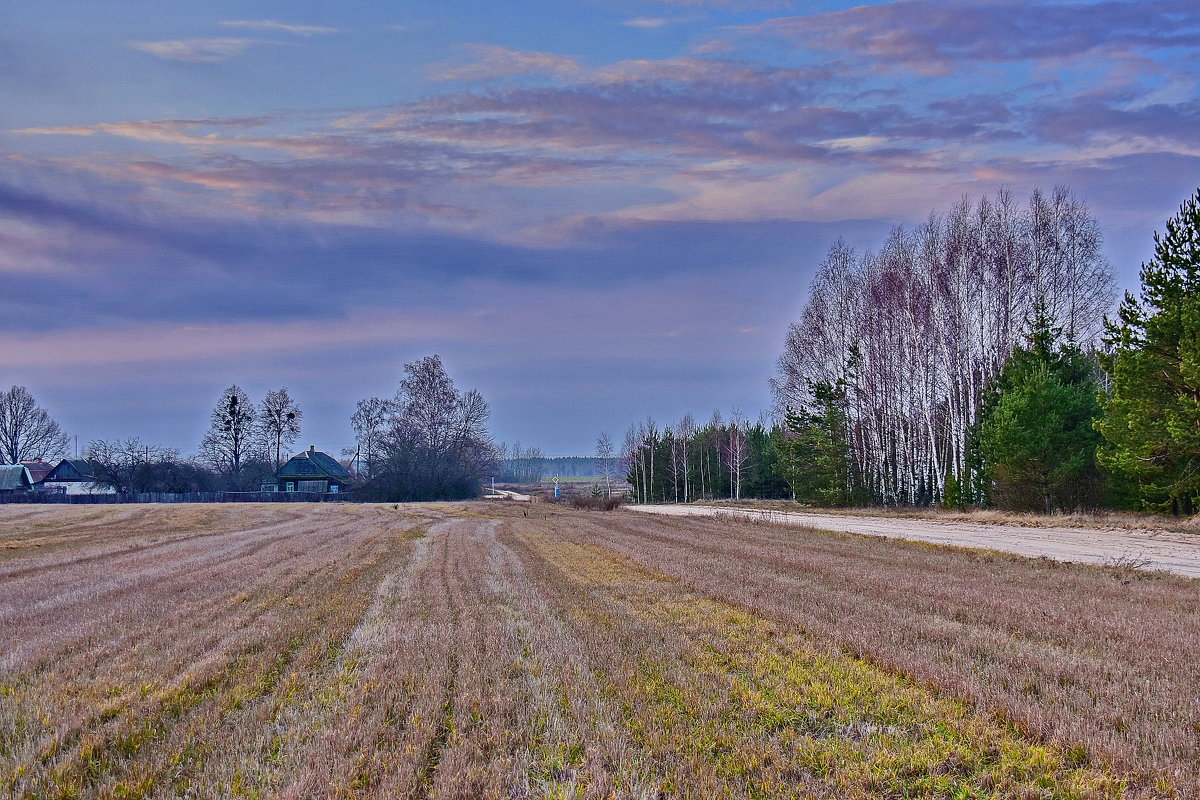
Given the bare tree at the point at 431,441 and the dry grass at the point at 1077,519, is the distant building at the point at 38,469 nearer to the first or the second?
the bare tree at the point at 431,441

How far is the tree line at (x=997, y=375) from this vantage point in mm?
25688

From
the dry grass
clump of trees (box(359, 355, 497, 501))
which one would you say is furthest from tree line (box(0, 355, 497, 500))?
the dry grass

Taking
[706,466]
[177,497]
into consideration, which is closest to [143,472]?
[177,497]

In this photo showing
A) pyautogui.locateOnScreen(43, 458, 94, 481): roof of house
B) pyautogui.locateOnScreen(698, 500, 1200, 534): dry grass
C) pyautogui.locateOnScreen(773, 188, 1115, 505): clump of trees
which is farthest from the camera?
pyautogui.locateOnScreen(43, 458, 94, 481): roof of house

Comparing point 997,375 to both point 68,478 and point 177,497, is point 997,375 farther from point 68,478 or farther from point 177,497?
point 68,478

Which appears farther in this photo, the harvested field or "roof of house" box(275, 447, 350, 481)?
"roof of house" box(275, 447, 350, 481)

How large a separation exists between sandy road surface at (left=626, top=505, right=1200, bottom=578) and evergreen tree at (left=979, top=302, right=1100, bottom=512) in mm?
4440

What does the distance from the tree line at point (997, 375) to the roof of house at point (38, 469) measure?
293 feet

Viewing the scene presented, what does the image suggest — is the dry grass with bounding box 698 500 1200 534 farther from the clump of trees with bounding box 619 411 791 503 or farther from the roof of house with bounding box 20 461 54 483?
the roof of house with bounding box 20 461 54 483

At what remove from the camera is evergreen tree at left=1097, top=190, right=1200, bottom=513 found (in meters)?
24.2

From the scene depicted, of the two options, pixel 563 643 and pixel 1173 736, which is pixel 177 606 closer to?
pixel 563 643

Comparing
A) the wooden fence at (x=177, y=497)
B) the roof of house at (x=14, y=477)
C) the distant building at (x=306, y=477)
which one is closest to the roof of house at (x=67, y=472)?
the roof of house at (x=14, y=477)

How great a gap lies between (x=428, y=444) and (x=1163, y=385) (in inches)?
2319

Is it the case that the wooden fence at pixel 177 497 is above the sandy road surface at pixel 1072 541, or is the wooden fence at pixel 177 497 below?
below
